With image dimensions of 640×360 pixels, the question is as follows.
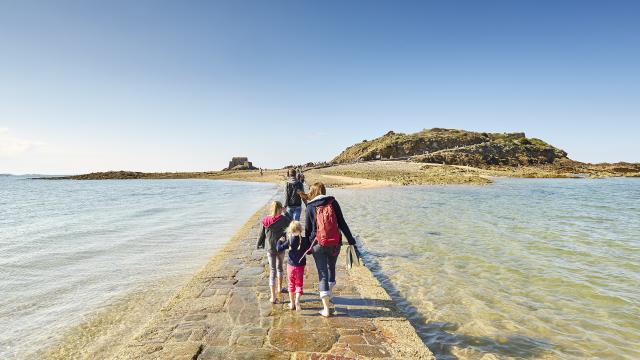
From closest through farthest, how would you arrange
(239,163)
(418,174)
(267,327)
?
1. (267,327)
2. (418,174)
3. (239,163)

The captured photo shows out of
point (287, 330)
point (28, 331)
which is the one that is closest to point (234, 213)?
point (28, 331)

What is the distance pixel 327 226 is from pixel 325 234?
0.12 meters

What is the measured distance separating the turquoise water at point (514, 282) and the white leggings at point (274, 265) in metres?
2.39

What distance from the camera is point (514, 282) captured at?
301 inches

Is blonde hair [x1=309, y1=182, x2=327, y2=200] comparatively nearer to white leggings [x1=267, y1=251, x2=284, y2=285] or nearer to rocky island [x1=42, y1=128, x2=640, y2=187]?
white leggings [x1=267, y1=251, x2=284, y2=285]

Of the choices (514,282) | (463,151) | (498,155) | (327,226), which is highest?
(463,151)

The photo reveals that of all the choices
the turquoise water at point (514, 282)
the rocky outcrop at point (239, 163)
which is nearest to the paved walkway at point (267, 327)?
the turquoise water at point (514, 282)

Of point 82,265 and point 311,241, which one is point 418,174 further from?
point 311,241

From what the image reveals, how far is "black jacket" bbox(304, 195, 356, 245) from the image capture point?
17.1ft

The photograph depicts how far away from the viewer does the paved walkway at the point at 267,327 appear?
13.6ft

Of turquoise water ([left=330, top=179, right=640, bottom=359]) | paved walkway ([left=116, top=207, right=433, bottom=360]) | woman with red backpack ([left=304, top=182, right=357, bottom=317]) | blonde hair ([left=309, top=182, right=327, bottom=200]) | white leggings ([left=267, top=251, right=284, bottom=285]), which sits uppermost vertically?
blonde hair ([left=309, top=182, right=327, bottom=200])

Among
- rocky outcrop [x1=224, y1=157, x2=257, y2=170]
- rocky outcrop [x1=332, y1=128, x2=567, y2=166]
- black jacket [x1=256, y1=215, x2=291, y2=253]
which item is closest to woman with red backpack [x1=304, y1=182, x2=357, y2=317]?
black jacket [x1=256, y1=215, x2=291, y2=253]

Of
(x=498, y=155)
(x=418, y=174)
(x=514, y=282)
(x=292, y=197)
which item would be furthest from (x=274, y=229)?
(x=498, y=155)

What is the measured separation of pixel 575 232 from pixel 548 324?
9517 mm
